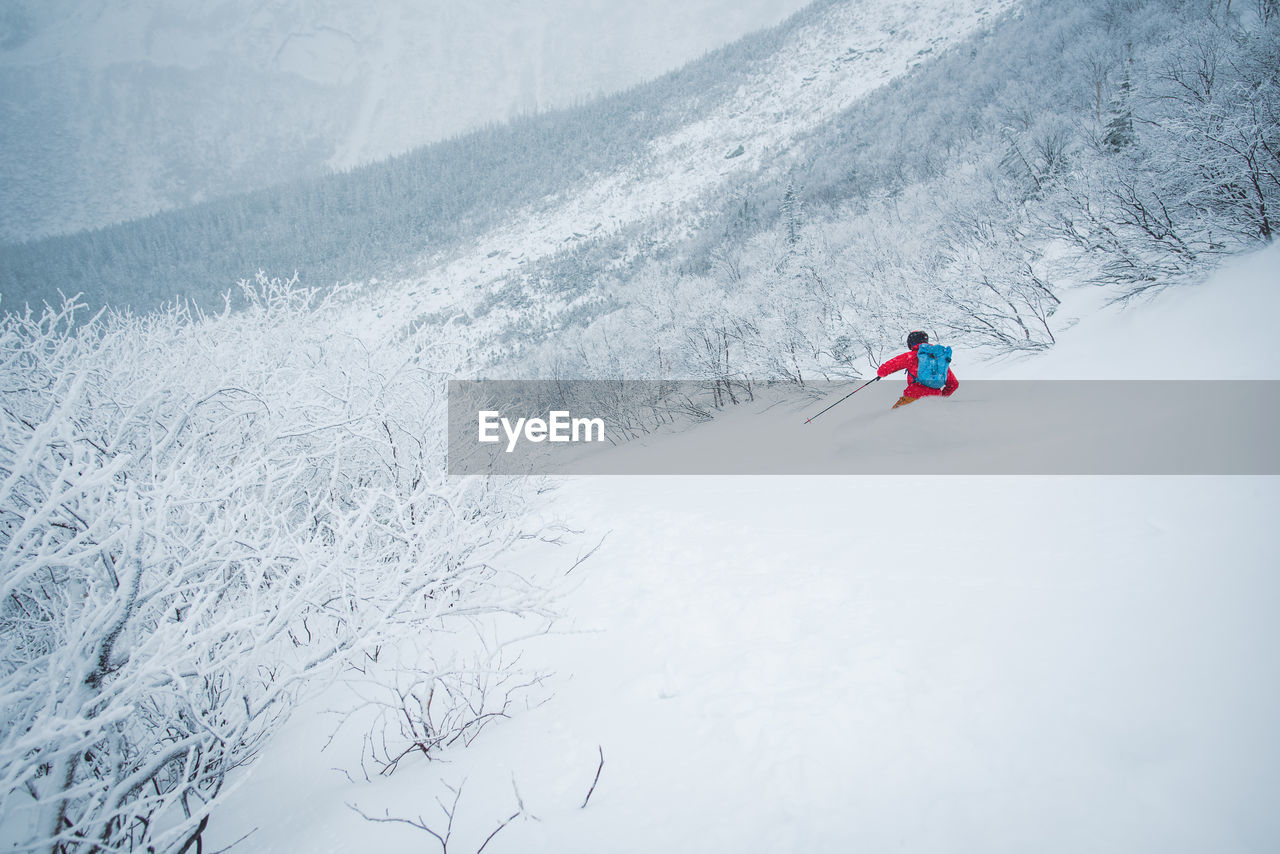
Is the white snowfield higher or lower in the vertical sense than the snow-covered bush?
lower

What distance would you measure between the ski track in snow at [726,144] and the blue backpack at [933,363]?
42.3m

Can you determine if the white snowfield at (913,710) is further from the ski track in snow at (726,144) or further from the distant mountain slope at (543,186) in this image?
the distant mountain slope at (543,186)

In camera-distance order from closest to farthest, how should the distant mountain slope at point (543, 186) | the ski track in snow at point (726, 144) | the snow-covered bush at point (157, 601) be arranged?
the snow-covered bush at point (157, 601) < the ski track in snow at point (726, 144) < the distant mountain slope at point (543, 186)

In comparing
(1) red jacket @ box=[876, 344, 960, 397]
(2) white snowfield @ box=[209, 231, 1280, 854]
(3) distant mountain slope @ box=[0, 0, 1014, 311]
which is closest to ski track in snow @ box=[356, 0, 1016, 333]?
(3) distant mountain slope @ box=[0, 0, 1014, 311]

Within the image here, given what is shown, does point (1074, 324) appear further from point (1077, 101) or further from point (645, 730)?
point (1077, 101)

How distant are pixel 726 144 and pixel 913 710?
69205 millimetres

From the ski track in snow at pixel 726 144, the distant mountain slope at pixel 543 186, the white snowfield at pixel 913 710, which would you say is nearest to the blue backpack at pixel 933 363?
the white snowfield at pixel 913 710

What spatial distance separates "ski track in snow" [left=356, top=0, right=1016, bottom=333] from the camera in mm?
53406

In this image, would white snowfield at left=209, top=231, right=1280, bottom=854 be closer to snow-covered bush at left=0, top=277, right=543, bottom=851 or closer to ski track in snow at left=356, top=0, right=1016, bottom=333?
snow-covered bush at left=0, top=277, right=543, bottom=851

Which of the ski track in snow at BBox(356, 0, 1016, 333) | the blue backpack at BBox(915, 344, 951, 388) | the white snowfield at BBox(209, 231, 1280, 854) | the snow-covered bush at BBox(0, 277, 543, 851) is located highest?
the ski track in snow at BBox(356, 0, 1016, 333)

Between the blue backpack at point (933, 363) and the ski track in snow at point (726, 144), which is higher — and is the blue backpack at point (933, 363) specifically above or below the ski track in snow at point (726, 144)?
below

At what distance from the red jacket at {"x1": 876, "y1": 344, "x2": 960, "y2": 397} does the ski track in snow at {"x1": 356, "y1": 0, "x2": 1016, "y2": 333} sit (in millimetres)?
42090

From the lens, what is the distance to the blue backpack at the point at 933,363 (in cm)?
683

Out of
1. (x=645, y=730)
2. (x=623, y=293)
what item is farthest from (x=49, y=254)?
(x=645, y=730)
